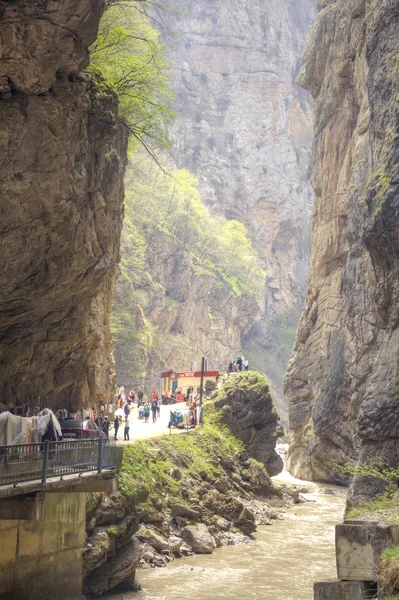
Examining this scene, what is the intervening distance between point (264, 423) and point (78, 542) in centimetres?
2546

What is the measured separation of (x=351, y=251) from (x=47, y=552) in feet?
103

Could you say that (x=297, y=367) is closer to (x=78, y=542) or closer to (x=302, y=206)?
(x=78, y=542)

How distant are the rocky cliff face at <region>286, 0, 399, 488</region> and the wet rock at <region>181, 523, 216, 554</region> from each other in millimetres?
7490

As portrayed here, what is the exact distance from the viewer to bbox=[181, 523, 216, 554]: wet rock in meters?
27.6

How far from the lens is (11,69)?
17.4m

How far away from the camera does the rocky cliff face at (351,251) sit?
31.4 metres

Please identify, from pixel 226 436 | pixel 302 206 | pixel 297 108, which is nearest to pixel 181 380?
pixel 226 436

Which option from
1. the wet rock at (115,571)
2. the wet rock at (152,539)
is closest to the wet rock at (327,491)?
the wet rock at (152,539)

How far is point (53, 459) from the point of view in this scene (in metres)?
16.4

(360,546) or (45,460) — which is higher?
(45,460)

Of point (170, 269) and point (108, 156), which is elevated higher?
point (170, 269)

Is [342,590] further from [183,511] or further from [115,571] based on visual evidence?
[183,511]

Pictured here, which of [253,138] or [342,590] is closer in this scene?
[342,590]

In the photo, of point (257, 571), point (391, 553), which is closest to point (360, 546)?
point (391, 553)
